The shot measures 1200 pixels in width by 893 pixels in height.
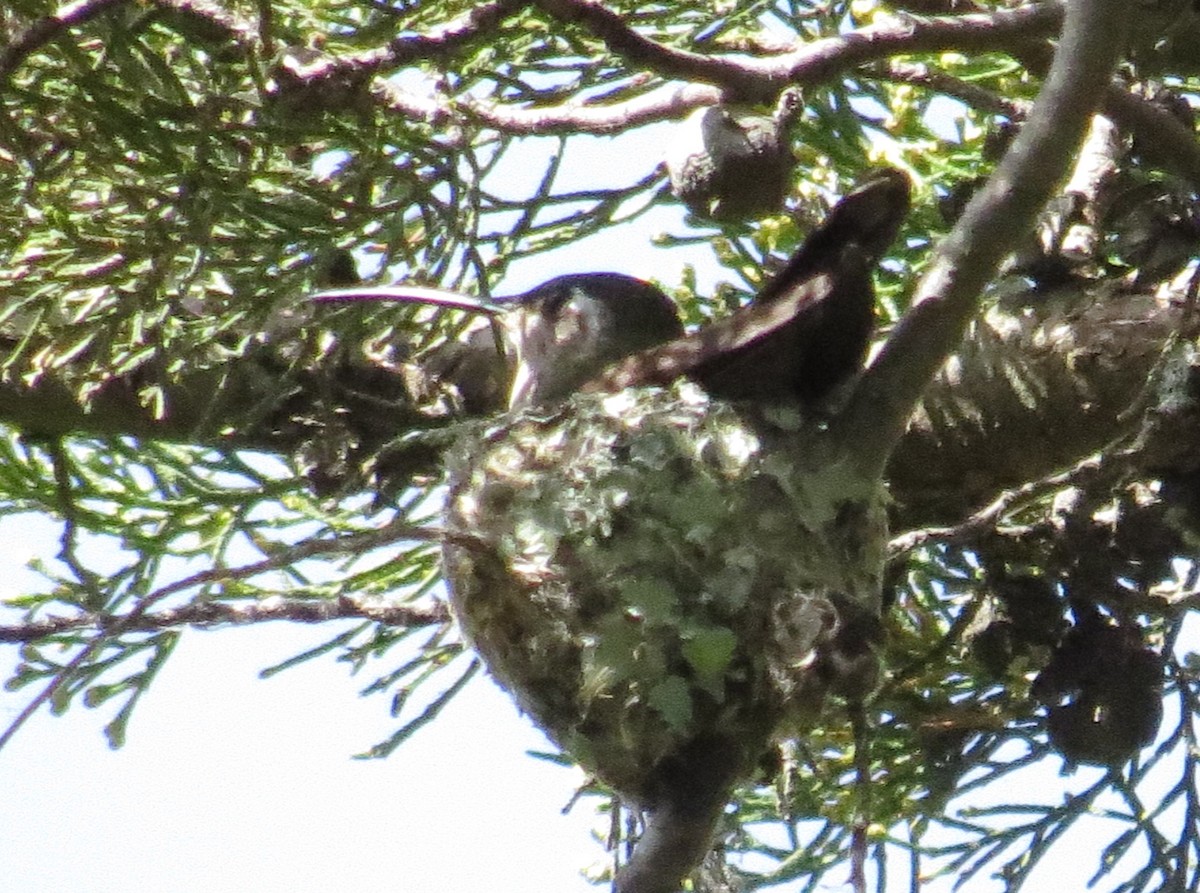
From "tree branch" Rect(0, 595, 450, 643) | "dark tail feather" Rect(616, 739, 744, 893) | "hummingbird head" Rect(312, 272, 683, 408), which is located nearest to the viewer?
"dark tail feather" Rect(616, 739, 744, 893)

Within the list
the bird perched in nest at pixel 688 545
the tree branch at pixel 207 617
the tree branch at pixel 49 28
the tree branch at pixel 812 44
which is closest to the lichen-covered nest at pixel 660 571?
the bird perched in nest at pixel 688 545

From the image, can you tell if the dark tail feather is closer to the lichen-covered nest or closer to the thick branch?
the lichen-covered nest

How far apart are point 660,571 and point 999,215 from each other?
0.70 metres

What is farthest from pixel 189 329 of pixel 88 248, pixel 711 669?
pixel 711 669

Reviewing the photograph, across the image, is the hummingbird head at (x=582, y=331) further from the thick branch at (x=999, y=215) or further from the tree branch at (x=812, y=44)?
the thick branch at (x=999, y=215)

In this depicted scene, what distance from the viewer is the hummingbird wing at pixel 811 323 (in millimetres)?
2516

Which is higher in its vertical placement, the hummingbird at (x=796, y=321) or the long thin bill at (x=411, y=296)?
the long thin bill at (x=411, y=296)

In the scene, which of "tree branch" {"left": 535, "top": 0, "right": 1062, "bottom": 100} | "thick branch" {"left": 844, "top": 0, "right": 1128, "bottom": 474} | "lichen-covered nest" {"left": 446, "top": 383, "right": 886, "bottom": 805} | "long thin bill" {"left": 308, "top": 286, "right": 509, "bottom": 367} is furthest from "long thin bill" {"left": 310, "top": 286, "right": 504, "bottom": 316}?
"thick branch" {"left": 844, "top": 0, "right": 1128, "bottom": 474}

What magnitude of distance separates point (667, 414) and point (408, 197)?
56 centimetres

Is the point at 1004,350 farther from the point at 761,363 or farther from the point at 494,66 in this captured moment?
the point at 494,66

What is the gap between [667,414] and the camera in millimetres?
2637

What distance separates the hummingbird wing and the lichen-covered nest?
0.21 feet

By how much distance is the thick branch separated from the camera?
2029 mm

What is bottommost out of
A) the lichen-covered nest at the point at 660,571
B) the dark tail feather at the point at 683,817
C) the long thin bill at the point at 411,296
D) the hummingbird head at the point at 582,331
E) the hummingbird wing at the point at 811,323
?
the dark tail feather at the point at 683,817
